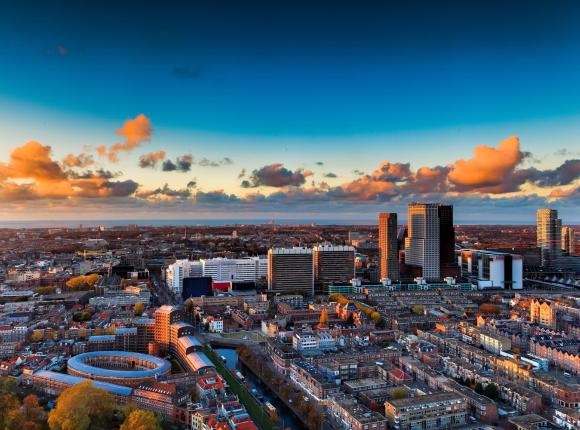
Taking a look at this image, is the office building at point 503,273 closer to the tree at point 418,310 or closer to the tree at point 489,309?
the tree at point 489,309

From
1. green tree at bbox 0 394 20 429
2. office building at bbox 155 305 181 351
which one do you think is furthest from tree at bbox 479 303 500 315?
green tree at bbox 0 394 20 429

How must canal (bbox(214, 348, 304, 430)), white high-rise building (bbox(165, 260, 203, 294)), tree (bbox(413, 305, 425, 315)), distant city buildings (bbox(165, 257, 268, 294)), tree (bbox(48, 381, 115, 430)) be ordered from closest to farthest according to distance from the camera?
tree (bbox(48, 381, 115, 430)) → canal (bbox(214, 348, 304, 430)) → tree (bbox(413, 305, 425, 315)) → white high-rise building (bbox(165, 260, 203, 294)) → distant city buildings (bbox(165, 257, 268, 294))

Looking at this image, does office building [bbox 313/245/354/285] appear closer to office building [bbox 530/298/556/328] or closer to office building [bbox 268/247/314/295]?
office building [bbox 268/247/314/295]

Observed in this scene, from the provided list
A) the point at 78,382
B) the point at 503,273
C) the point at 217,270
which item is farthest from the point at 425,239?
the point at 78,382

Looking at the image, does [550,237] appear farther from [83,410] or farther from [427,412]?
[83,410]

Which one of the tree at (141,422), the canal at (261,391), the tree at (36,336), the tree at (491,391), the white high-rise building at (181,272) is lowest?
the canal at (261,391)

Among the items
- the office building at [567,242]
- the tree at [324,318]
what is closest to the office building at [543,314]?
the tree at [324,318]

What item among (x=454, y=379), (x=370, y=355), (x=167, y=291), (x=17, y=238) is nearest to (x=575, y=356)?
(x=454, y=379)
